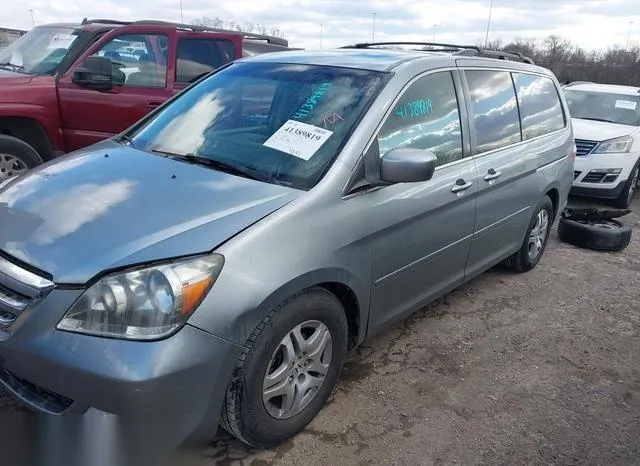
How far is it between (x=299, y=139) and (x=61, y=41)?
457cm

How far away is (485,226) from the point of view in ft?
12.5

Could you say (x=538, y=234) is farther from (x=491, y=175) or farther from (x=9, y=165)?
(x=9, y=165)

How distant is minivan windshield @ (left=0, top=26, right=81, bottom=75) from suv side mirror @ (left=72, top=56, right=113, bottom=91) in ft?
1.50

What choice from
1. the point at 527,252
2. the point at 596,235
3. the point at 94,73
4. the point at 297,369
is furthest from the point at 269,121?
the point at 596,235

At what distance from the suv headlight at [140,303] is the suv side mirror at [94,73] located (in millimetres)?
4279

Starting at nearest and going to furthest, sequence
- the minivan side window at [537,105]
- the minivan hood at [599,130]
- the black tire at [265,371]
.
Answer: the black tire at [265,371], the minivan side window at [537,105], the minivan hood at [599,130]

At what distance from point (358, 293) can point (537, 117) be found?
277 cm

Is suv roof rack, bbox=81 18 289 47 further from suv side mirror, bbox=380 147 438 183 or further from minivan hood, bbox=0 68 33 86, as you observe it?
suv side mirror, bbox=380 147 438 183

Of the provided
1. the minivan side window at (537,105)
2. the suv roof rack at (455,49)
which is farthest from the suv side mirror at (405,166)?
the minivan side window at (537,105)

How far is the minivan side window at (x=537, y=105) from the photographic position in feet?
14.4

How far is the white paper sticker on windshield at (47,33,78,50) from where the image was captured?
603 centimetres

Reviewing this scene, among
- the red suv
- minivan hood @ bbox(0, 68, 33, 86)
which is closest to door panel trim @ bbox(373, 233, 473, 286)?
the red suv

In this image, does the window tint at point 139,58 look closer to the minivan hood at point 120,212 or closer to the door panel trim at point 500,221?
the minivan hood at point 120,212

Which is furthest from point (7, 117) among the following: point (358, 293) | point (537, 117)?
point (537, 117)
